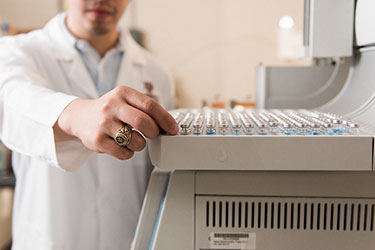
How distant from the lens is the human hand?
1.22 ft

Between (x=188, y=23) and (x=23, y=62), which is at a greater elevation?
(x=188, y=23)

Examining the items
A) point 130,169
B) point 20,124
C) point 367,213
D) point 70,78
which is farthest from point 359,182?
point 70,78

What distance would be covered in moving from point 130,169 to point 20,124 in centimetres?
47

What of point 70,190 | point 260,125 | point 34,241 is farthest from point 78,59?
point 260,125

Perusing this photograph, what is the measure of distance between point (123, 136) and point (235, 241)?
19 centimetres

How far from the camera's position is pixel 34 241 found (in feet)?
3.12

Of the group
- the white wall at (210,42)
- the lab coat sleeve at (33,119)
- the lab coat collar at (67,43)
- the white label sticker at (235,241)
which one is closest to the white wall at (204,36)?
the white wall at (210,42)

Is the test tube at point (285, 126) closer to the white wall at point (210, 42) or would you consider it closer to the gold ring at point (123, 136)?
the gold ring at point (123, 136)

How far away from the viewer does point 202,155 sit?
377 millimetres

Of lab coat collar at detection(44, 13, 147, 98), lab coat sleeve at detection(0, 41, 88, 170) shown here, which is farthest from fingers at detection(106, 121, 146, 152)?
lab coat collar at detection(44, 13, 147, 98)

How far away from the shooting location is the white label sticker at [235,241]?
42 cm

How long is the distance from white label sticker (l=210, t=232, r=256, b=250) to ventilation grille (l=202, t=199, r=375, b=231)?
1 centimetres

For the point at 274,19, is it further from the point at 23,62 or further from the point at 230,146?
the point at 230,146

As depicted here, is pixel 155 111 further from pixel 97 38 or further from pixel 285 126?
pixel 97 38
